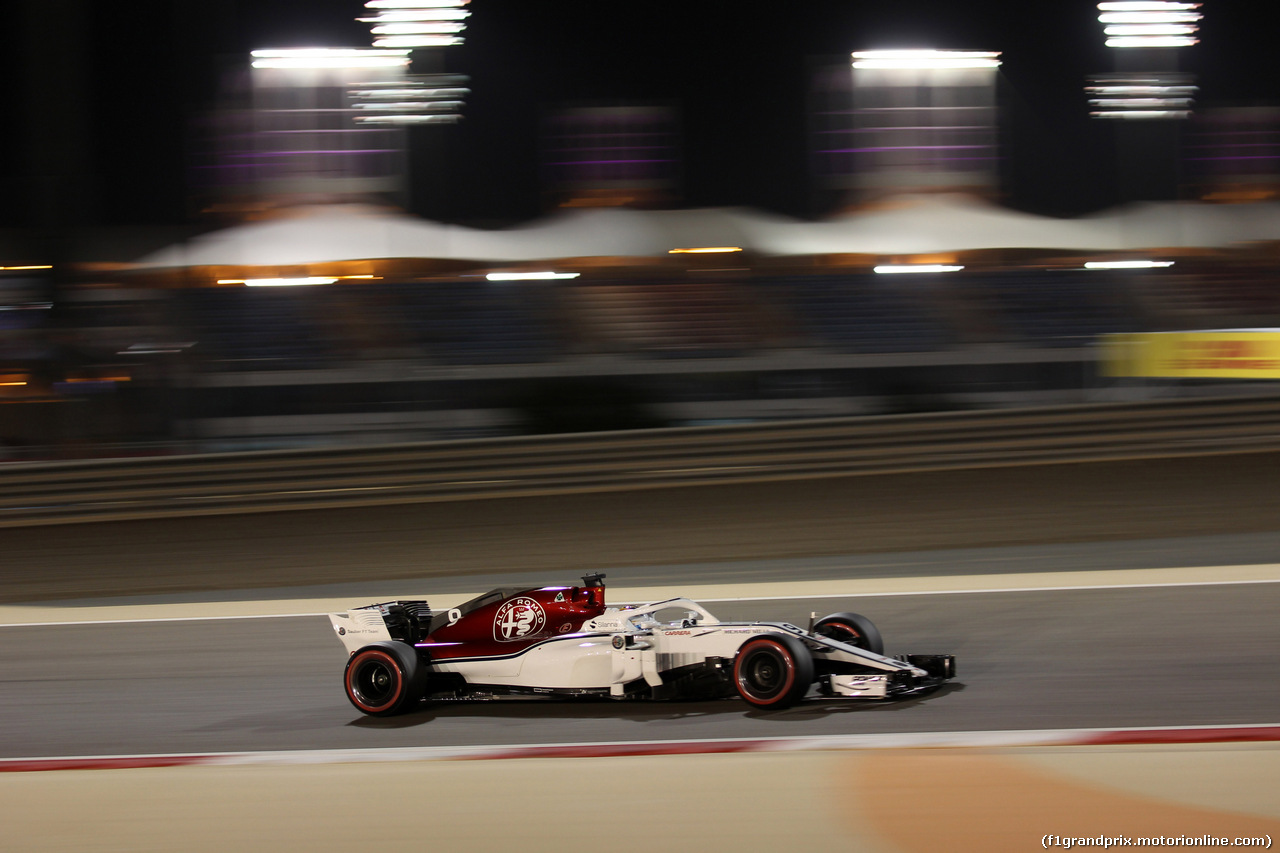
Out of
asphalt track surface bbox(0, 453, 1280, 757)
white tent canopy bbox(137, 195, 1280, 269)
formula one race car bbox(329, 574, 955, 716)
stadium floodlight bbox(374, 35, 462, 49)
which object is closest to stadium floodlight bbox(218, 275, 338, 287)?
white tent canopy bbox(137, 195, 1280, 269)

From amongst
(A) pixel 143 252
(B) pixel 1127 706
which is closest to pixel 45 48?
(A) pixel 143 252

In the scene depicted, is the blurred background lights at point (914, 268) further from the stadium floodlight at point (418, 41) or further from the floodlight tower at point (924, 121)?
the stadium floodlight at point (418, 41)

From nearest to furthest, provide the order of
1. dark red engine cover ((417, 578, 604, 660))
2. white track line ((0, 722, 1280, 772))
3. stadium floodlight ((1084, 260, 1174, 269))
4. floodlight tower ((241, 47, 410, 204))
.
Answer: white track line ((0, 722, 1280, 772)), dark red engine cover ((417, 578, 604, 660)), floodlight tower ((241, 47, 410, 204)), stadium floodlight ((1084, 260, 1174, 269))

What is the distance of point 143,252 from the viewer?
19609mm

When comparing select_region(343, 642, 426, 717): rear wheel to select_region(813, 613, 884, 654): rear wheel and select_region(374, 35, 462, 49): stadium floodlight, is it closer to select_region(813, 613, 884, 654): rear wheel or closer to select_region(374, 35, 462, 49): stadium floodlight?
select_region(813, 613, 884, 654): rear wheel

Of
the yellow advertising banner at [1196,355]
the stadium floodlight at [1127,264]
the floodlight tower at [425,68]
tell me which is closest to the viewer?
the yellow advertising banner at [1196,355]

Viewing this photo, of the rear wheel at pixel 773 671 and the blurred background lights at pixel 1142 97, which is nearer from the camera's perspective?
the rear wheel at pixel 773 671

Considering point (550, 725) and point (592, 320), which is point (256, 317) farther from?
point (550, 725)

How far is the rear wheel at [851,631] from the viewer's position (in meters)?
5.73

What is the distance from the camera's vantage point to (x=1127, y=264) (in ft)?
73.5

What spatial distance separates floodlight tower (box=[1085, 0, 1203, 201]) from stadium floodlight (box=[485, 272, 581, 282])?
381 inches

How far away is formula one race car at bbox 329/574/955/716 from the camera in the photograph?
5.29 meters

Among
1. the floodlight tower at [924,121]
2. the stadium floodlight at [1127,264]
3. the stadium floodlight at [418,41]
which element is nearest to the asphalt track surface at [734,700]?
the stadium floodlight at [418,41]

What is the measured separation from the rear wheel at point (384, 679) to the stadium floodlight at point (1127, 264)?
1926 centimetres
